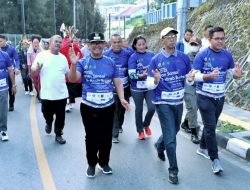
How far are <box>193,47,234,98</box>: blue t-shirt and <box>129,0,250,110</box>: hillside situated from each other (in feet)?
15.8

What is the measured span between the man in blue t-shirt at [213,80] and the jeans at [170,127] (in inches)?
16.9

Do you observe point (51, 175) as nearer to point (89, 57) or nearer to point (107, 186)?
point (107, 186)

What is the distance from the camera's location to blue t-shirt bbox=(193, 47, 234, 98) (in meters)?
5.41

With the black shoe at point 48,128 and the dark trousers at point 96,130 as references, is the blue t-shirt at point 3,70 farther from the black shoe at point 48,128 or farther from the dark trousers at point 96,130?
the dark trousers at point 96,130

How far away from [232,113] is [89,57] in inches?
209

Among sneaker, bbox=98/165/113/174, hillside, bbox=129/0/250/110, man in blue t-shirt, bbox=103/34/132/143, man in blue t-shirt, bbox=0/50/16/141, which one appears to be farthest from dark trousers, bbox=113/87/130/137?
hillside, bbox=129/0/250/110

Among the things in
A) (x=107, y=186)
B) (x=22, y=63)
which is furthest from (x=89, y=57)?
(x=22, y=63)

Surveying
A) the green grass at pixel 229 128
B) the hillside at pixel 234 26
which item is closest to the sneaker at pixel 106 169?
the green grass at pixel 229 128

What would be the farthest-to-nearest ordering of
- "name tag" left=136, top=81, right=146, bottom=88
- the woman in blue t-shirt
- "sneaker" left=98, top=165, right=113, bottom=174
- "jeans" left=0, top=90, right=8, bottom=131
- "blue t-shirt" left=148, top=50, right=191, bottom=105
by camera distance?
"jeans" left=0, top=90, right=8, bottom=131 < "name tag" left=136, top=81, right=146, bottom=88 < the woman in blue t-shirt < "sneaker" left=98, top=165, right=113, bottom=174 < "blue t-shirt" left=148, top=50, right=191, bottom=105

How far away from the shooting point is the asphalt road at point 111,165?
5.16m

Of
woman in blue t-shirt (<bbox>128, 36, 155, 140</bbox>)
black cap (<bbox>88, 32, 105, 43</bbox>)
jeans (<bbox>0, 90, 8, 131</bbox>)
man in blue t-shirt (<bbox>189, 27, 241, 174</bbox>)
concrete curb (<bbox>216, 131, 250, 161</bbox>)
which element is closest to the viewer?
black cap (<bbox>88, 32, 105, 43</bbox>)

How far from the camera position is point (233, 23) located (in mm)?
14234

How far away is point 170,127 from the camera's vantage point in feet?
17.0

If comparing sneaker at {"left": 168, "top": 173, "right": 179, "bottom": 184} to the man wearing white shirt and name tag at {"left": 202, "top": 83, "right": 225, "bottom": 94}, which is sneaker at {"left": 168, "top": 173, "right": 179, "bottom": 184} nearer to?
name tag at {"left": 202, "top": 83, "right": 225, "bottom": 94}
